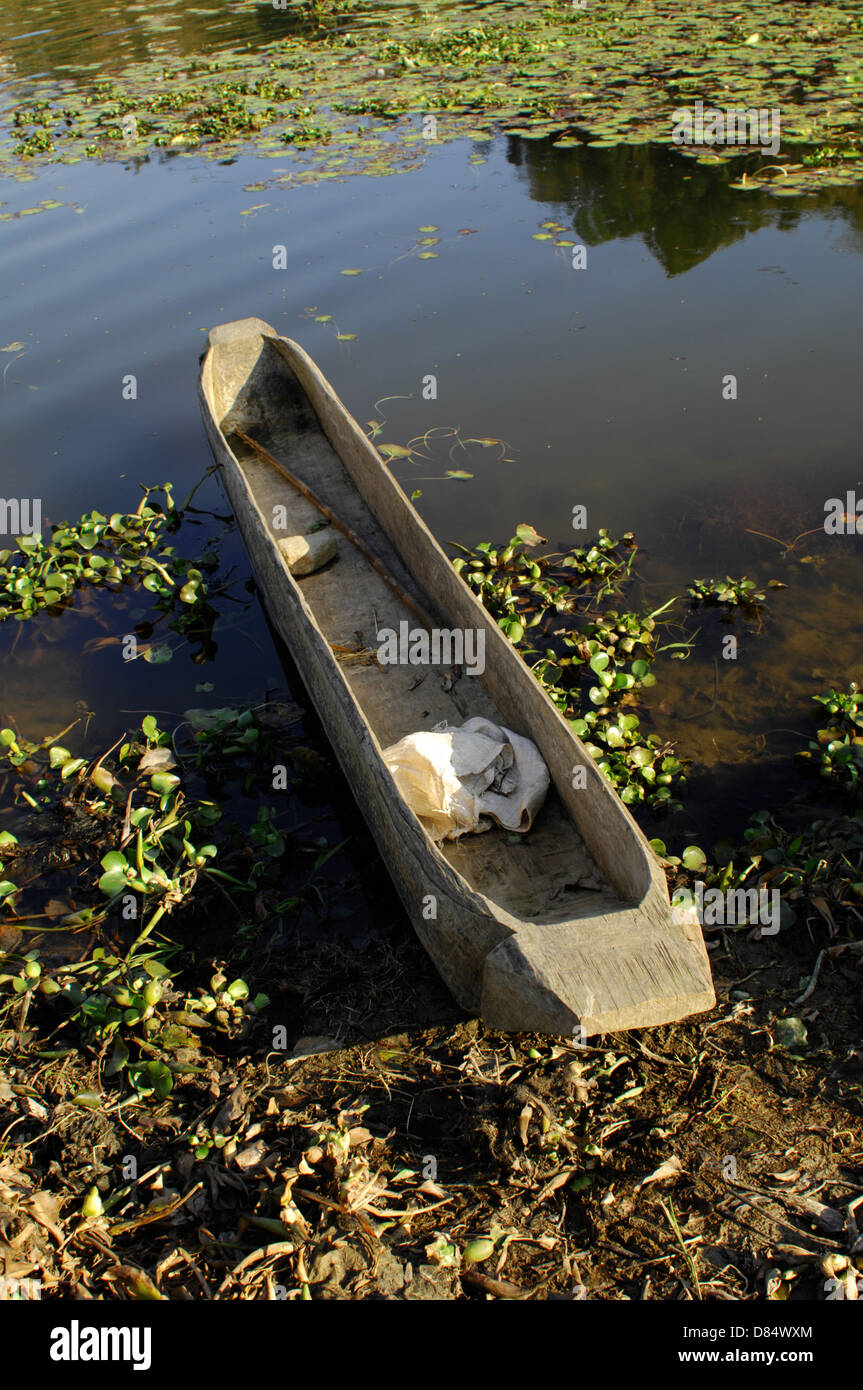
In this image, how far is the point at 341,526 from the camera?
5637 millimetres

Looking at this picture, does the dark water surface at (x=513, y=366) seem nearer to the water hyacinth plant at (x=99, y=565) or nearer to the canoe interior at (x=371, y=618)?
the water hyacinth plant at (x=99, y=565)

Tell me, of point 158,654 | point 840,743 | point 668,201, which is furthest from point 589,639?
point 668,201

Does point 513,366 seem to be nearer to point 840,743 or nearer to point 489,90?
point 840,743

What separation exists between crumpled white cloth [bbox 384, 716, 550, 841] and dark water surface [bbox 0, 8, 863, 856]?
29.7 inches

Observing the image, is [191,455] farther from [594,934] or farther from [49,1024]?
[594,934]

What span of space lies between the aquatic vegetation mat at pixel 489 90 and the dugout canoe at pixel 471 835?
636cm

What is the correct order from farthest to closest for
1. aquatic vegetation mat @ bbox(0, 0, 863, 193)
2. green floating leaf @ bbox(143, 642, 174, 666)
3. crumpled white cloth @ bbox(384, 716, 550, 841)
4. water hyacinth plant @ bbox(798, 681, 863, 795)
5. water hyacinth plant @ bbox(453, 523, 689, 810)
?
aquatic vegetation mat @ bbox(0, 0, 863, 193) < green floating leaf @ bbox(143, 642, 174, 666) < water hyacinth plant @ bbox(453, 523, 689, 810) < water hyacinth plant @ bbox(798, 681, 863, 795) < crumpled white cloth @ bbox(384, 716, 550, 841)

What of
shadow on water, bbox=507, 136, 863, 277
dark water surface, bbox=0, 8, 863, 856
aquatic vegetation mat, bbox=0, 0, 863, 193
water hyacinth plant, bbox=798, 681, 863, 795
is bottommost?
water hyacinth plant, bbox=798, 681, 863, 795

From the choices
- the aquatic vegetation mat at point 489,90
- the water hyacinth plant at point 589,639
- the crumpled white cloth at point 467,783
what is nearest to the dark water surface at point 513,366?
the water hyacinth plant at point 589,639

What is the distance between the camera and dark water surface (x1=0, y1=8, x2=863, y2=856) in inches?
197

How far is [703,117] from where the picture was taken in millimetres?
10156

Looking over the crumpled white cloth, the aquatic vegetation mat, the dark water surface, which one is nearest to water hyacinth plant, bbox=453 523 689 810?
the dark water surface

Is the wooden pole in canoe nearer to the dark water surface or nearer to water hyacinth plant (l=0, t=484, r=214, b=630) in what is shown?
the dark water surface

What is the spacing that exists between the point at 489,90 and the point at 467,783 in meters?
11.8
